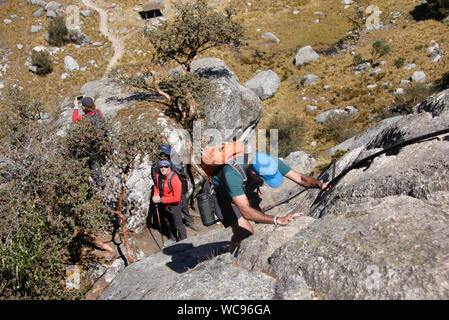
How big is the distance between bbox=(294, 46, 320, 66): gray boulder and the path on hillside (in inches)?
892

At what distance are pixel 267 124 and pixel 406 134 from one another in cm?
2211

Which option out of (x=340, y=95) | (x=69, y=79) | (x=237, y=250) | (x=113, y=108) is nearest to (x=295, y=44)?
(x=340, y=95)

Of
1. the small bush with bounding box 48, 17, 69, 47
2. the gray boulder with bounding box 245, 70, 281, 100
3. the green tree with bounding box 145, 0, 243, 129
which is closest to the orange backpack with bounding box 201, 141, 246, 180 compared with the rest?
the green tree with bounding box 145, 0, 243, 129

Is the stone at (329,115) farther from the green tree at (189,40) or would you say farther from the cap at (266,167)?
the cap at (266,167)

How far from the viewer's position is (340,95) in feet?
102

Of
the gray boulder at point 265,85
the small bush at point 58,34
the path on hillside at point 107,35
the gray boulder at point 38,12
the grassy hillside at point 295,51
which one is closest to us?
the grassy hillside at point 295,51

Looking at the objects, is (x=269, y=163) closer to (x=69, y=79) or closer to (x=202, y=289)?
(x=202, y=289)

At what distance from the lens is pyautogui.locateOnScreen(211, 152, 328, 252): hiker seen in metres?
4.46

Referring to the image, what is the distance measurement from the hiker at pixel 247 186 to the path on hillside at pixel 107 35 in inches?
1337

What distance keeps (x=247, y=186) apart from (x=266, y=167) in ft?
1.86

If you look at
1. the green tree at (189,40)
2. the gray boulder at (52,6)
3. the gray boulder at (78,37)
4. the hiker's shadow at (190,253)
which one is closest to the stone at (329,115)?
the green tree at (189,40)

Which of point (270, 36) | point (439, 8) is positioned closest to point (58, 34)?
point (270, 36)

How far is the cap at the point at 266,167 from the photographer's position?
4.78 meters

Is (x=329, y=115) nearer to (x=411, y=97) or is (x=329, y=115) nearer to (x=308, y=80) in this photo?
(x=411, y=97)
